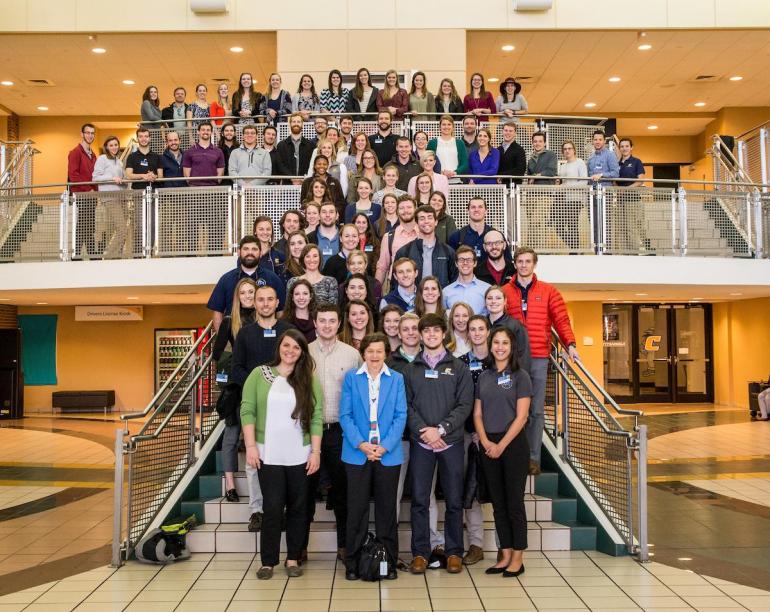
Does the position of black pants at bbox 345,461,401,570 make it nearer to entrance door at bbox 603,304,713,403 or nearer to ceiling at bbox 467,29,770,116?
ceiling at bbox 467,29,770,116

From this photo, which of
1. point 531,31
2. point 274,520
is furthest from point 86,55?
point 274,520

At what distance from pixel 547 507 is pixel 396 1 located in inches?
468

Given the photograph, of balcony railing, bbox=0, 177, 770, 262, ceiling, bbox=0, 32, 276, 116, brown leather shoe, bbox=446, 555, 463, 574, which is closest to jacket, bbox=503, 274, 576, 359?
brown leather shoe, bbox=446, 555, 463, 574

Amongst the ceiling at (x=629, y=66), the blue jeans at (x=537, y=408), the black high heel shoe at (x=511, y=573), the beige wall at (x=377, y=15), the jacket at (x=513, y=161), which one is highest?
the beige wall at (x=377, y=15)

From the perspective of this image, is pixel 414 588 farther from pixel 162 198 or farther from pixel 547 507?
pixel 162 198

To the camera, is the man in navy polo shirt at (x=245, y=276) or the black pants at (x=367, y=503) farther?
the man in navy polo shirt at (x=245, y=276)

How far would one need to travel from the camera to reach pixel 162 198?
1095cm

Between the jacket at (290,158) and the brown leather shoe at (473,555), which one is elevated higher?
the jacket at (290,158)

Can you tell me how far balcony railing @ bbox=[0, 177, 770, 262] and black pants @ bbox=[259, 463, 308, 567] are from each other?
539 centimetres

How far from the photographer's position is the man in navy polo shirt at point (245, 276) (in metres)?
7.12

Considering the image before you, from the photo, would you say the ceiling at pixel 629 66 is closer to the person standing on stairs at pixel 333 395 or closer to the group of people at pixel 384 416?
the group of people at pixel 384 416

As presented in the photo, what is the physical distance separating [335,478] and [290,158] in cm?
614

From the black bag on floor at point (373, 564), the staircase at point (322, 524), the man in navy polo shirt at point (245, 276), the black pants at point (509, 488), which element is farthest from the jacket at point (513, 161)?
the black bag on floor at point (373, 564)

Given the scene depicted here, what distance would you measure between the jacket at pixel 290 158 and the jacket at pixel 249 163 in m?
0.15
